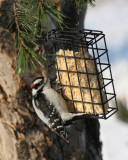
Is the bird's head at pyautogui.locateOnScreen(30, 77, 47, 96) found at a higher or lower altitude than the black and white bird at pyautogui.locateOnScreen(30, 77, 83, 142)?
higher

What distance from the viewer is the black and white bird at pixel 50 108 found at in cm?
185

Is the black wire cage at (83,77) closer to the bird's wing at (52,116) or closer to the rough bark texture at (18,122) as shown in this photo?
the bird's wing at (52,116)

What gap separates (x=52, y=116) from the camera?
1906 millimetres

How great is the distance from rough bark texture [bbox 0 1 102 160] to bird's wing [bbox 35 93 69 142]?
0.43 metres

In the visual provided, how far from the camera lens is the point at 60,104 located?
→ 71.3 inches

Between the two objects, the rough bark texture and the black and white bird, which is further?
the rough bark texture

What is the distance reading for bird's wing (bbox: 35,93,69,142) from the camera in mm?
1890

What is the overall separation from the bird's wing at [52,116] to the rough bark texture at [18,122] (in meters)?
0.43

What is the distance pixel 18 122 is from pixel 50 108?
1.71ft

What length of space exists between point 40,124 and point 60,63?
2.40 feet

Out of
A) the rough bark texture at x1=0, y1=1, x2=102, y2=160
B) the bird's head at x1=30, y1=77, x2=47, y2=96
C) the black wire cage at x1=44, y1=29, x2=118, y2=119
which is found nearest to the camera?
the black wire cage at x1=44, y1=29, x2=118, y2=119

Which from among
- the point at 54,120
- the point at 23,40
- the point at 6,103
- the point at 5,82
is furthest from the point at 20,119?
the point at 23,40

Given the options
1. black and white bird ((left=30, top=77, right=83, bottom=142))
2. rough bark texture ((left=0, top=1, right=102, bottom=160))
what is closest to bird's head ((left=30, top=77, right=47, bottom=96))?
black and white bird ((left=30, top=77, right=83, bottom=142))

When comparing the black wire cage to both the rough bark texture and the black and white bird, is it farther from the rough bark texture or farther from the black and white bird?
the rough bark texture
